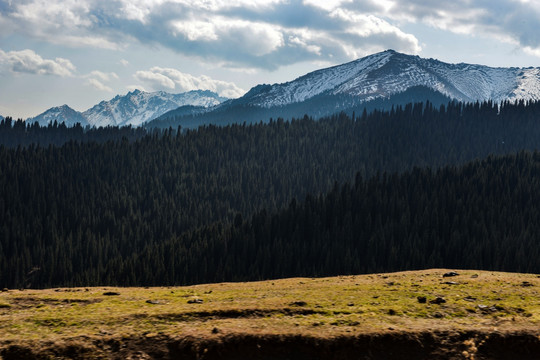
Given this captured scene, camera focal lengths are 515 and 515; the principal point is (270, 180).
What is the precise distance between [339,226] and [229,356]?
170 metres

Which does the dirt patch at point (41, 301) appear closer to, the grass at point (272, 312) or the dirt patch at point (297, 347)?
the grass at point (272, 312)

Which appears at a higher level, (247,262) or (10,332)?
(10,332)

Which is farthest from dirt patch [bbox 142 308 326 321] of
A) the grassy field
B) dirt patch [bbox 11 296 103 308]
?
dirt patch [bbox 11 296 103 308]

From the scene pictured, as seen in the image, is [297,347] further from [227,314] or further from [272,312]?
[227,314]

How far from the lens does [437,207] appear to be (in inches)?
7549

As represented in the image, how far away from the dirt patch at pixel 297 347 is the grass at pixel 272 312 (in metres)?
0.58

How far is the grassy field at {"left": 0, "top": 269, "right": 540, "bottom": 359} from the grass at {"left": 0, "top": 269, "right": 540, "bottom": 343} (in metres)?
0.06

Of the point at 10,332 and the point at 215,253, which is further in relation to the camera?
the point at 215,253

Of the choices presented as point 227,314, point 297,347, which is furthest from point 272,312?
point 297,347

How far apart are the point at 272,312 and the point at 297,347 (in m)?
4.30

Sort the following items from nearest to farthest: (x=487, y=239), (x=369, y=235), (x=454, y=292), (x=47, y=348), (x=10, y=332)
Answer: (x=47, y=348)
(x=10, y=332)
(x=454, y=292)
(x=487, y=239)
(x=369, y=235)

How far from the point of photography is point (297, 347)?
2688 cm

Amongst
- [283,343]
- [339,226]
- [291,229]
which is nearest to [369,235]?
[339,226]

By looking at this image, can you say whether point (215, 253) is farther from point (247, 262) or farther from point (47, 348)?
point (47, 348)
